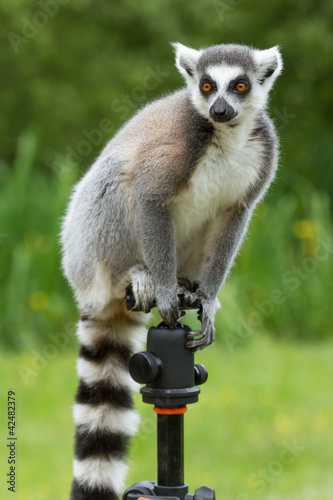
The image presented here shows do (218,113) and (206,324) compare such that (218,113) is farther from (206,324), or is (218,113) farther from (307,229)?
(307,229)

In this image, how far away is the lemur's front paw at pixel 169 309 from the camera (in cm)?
210

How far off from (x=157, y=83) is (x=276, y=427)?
4.53 m

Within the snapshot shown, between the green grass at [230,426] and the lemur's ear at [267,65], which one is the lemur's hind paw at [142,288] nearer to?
the lemur's ear at [267,65]

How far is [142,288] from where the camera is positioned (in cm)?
231

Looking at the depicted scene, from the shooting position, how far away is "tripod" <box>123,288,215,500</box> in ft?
5.66

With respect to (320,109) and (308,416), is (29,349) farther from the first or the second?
(320,109)

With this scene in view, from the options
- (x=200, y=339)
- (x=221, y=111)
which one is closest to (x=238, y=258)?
(x=221, y=111)

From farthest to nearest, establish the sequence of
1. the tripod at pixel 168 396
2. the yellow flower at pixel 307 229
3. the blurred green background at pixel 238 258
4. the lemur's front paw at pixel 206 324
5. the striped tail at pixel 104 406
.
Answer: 1. the yellow flower at pixel 307 229
2. the blurred green background at pixel 238 258
3. the striped tail at pixel 104 406
4. the lemur's front paw at pixel 206 324
5. the tripod at pixel 168 396

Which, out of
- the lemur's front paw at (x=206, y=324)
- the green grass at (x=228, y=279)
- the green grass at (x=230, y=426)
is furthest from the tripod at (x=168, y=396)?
the green grass at (x=228, y=279)

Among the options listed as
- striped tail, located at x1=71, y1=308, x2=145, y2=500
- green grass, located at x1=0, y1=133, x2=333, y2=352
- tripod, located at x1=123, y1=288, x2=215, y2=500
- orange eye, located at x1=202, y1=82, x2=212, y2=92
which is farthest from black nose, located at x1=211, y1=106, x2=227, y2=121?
green grass, located at x1=0, y1=133, x2=333, y2=352

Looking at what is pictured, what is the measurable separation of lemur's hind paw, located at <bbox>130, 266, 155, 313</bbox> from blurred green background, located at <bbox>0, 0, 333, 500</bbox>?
5.04 feet

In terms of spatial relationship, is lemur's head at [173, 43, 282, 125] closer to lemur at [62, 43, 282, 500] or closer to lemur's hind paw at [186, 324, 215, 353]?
lemur at [62, 43, 282, 500]

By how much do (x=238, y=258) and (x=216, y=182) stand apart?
142 inches

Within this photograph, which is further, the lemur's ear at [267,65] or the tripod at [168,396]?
the lemur's ear at [267,65]
